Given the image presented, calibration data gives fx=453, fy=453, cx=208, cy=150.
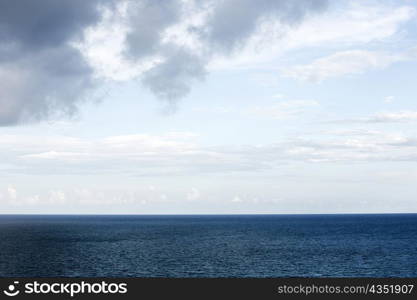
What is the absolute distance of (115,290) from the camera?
90.1ft

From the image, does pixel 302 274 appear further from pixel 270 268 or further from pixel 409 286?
pixel 409 286

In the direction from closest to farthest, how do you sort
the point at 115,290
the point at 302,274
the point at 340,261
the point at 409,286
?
the point at 115,290, the point at 409,286, the point at 302,274, the point at 340,261

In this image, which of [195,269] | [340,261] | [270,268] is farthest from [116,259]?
[340,261]

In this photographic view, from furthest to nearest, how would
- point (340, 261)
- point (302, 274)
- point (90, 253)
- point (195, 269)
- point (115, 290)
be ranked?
point (90, 253) → point (340, 261) → point (195, 269) → point (302, 274) → point (115, 290)

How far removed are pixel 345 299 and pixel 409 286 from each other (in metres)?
5.70

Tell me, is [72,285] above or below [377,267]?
above

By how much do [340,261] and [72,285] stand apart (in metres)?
67.4

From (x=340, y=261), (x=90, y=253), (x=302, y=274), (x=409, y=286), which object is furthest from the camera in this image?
(x=90, y=253)

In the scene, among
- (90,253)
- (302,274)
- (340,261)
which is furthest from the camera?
(90,253)

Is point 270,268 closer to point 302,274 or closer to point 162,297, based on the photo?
point 302,274

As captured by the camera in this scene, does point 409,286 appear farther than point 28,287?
Yes

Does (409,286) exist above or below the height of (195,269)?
above

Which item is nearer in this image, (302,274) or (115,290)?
(115,290)

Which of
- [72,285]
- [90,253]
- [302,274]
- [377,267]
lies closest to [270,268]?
[302,274]
